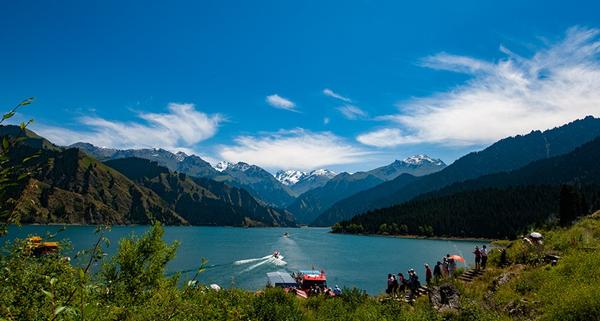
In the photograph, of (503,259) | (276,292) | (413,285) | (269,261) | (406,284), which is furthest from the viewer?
(269,261)

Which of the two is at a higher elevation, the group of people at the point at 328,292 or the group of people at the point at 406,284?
the group of people at the point at 406,284

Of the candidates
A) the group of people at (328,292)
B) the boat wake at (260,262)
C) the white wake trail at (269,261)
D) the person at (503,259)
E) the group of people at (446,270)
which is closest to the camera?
the person at (503,259)

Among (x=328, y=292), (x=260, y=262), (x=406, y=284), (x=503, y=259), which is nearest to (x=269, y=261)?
(x=260, y=262)

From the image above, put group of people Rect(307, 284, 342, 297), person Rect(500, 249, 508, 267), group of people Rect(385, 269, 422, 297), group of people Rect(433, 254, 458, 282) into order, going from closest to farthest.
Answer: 1. group of people Rect(385, 269, 422, 297)
2. person Rect(500, 249, 508, 267)
3. group of people Rect(433, 254, 458, 282)
4. group of people Rect(307, 284, 342, 297)

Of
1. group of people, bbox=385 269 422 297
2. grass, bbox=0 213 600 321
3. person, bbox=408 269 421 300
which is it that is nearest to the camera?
grass, bbox=0 213 600 321

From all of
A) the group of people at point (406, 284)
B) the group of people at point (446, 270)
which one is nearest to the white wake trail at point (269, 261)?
the group of people at point (406, 284)

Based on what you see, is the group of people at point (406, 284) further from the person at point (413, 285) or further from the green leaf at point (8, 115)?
the green leaf at point (8, 115)

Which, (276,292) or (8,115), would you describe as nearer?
(8,115)

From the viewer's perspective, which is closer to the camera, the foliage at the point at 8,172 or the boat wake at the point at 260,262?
the foliage at the point at 8,172

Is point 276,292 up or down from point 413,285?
down

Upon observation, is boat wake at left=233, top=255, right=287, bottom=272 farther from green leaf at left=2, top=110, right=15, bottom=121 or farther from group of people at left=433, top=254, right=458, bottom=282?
green leaf at left=2, top=110, right=15, bottom=121

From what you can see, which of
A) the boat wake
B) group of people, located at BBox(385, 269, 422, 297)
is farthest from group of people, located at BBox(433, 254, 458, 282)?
the boat wake

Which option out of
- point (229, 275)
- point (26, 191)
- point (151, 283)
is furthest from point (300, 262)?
point (26, 191)

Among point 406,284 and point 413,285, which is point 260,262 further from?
point 413,285
